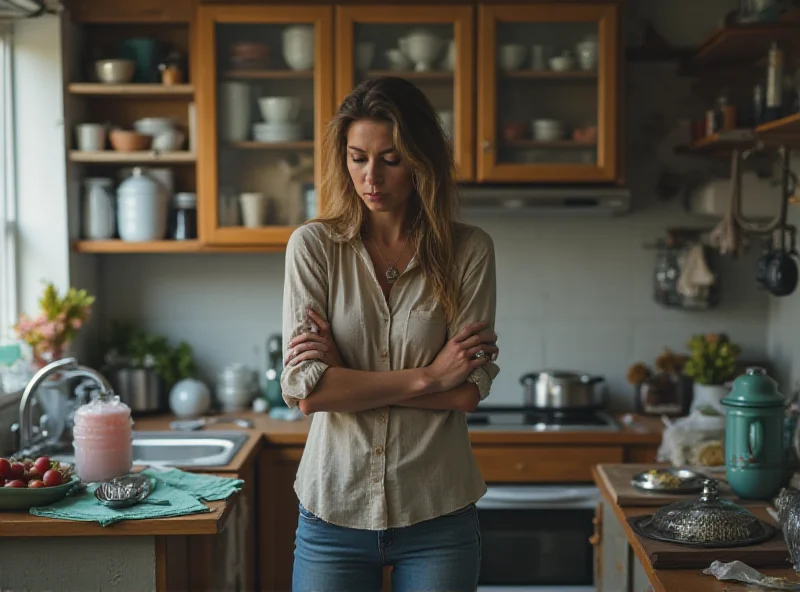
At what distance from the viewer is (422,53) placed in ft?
10.6

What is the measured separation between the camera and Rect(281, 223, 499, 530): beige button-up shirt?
1.74 meters

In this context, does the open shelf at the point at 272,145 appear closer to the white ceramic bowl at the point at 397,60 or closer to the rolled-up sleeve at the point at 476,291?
the white ceramic bowl at the point at 397,60

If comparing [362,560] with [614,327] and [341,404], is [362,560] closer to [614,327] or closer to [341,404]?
[341,404]

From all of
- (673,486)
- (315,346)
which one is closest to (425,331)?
(315,346)

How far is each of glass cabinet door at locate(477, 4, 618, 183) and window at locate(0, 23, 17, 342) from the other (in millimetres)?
1512

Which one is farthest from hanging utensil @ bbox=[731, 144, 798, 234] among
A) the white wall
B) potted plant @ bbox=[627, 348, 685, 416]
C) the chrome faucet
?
the white wall

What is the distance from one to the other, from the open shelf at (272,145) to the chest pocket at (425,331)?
5.14 feet

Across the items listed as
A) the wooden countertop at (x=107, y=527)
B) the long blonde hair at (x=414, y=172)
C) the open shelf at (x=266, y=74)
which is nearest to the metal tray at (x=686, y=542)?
the long blonde hair at (x=414, y=172)

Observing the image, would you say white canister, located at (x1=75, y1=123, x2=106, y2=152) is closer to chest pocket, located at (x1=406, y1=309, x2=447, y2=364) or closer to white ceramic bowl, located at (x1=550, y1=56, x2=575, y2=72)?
white ceramic bowl, located at (x1=550, y1=56, x2=575, y2=72)

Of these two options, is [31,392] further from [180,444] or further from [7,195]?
[7,195]

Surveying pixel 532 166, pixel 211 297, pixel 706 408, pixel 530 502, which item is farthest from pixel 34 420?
pixel 706 408

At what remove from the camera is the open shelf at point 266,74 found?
128 inches

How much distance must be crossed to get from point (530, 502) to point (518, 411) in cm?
49

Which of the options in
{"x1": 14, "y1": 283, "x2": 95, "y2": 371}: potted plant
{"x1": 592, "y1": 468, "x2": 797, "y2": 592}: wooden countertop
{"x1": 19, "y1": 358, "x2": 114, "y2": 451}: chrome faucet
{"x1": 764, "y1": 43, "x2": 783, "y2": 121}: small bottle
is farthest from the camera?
{"x1": 14, "y1": 283, "x2": 95, "y2": 371}: potted plant
